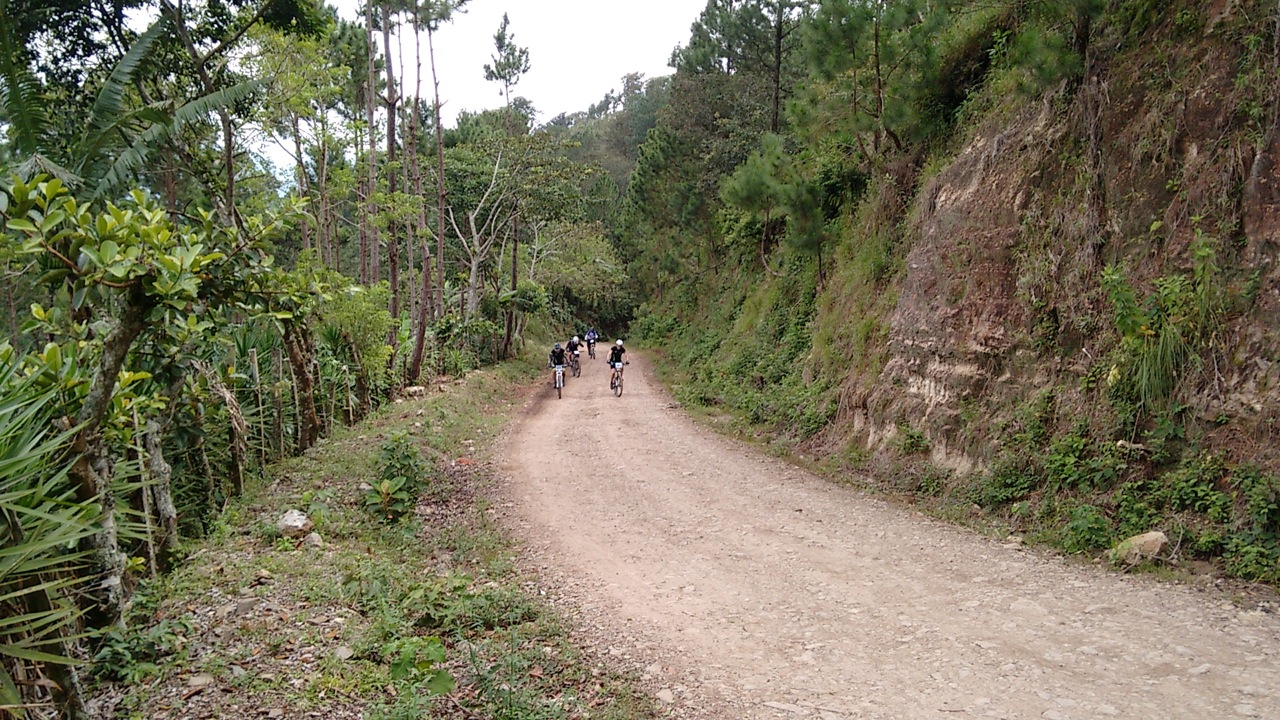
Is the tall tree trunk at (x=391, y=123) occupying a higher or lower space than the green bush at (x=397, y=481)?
higher

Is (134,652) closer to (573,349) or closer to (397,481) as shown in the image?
(397,481)

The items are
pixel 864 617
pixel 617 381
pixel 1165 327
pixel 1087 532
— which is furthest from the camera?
pixel 617 381

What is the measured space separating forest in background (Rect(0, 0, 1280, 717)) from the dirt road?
1114 millimetres

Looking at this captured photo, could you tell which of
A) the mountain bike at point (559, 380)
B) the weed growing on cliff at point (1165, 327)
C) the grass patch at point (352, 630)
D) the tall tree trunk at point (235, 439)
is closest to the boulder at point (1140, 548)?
the weed growing on cliff at point (1165, 327)

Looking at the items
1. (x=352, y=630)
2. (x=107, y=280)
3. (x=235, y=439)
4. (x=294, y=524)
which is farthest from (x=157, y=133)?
(x=352, y=630)

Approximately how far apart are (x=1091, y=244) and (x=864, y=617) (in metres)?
5.58

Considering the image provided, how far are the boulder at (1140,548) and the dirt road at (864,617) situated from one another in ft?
1.08

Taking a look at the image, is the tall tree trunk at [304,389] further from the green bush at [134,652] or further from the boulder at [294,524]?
the green bush at [134,652]

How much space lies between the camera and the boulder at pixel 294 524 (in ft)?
23.6

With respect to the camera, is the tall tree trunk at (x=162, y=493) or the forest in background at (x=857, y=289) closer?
the forest in background at (x=857, y=289)

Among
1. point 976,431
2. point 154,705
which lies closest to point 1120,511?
point 976,431

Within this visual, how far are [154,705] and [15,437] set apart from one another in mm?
1792

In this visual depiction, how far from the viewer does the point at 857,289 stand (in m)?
13.5

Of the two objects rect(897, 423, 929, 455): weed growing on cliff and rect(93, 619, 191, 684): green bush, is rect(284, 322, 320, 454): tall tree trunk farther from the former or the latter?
rect(897, 423, 929, 455): weed growing on cliff
